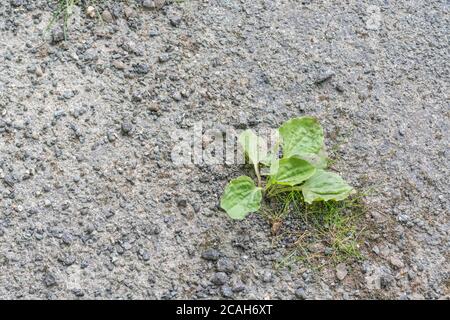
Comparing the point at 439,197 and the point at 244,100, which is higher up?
the point at 244,100

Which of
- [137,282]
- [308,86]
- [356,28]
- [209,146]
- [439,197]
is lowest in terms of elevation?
[137,282]

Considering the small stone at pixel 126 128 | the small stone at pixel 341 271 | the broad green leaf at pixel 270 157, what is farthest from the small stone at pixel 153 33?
the small stone at pixel 341 271

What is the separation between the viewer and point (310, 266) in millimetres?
2352

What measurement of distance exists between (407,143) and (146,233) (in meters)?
1.08

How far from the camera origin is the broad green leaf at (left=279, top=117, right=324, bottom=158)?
2508 millimetres

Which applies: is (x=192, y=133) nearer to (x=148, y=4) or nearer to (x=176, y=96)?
(x=176, y=96)

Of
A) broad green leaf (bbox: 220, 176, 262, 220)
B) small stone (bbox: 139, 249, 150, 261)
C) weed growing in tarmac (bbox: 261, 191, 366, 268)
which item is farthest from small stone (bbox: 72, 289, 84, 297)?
weed growing in tarmac (bbox: 261, 191, 366, 268)

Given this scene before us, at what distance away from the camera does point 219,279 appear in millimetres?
2289

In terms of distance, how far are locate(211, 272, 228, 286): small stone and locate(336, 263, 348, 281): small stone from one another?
15.3 inches

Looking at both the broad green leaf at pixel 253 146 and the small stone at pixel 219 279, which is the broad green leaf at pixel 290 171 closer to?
the broad green leaf at pixel 253 146

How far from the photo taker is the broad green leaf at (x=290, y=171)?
2422 millimetres

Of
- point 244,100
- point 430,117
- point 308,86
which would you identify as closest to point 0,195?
point 244,100

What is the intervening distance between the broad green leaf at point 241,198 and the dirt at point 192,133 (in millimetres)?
68

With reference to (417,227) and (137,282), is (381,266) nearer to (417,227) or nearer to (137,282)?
A: (417,227)
